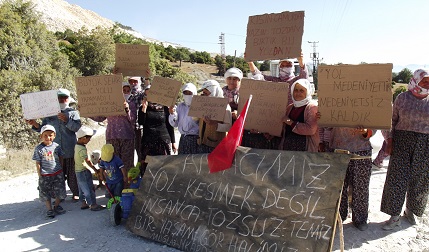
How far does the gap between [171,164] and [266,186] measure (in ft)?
3.99

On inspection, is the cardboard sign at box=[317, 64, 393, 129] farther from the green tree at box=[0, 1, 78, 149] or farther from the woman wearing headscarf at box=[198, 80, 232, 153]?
the green tree at box=[0, 1, 78, 149]

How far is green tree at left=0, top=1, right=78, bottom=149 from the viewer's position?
37.3 ft

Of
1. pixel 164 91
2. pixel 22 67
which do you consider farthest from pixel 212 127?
pixel 22 67

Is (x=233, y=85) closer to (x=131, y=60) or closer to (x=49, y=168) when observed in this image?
(x=131, y=60)

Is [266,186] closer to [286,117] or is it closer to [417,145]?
[286,117]

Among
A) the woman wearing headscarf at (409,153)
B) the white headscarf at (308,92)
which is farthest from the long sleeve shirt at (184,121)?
the woman wearing headscarf at (409,153)

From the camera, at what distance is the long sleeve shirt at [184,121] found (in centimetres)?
479

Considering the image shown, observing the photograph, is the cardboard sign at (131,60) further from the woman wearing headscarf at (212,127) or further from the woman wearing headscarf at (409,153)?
the woman wearing headscarf at (409,153)

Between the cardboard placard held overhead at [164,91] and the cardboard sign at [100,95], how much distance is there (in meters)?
0.45

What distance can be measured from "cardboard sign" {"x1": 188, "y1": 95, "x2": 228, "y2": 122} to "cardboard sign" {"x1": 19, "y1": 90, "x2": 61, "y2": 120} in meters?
2.18

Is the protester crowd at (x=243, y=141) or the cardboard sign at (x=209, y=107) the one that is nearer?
the protester crowd at (x=243, y=141)

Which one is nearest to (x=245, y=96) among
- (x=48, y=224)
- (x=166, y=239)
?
(x=166, y=239)

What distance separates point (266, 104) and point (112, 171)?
2.44 m

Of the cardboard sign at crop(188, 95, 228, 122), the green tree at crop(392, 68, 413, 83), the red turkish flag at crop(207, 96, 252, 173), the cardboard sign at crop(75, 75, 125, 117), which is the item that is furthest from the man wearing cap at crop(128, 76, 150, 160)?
the green tree at crop(392, 68, 413, 83)
